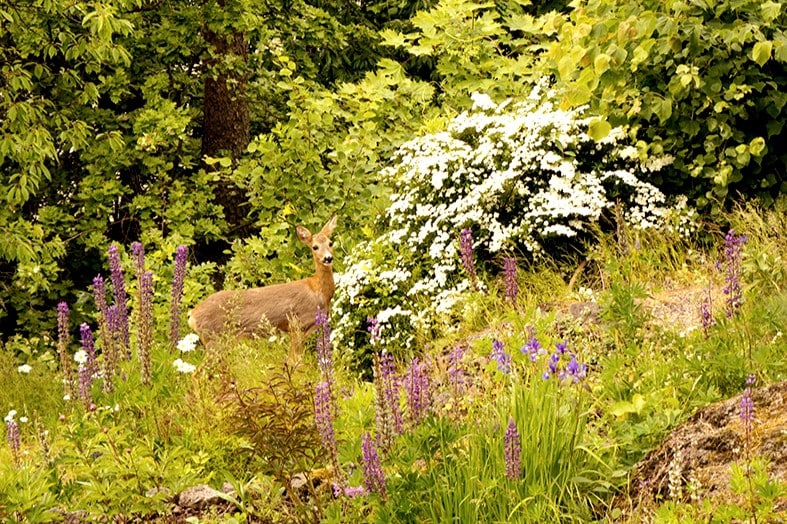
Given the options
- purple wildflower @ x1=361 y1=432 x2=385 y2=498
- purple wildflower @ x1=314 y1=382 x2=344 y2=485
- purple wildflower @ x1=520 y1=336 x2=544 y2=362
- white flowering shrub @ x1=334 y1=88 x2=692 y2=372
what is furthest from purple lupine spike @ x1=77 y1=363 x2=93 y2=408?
white flowering shrub @ x1=334 y1=88 x2=692 y2=372

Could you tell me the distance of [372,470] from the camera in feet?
13.0

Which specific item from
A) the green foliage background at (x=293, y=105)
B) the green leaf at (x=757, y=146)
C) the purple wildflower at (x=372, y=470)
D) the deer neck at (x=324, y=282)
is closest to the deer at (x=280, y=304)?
the deer neck at (x=324, y=282)

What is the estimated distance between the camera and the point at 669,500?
3980mm

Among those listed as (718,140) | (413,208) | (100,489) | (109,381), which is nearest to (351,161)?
(413,208)

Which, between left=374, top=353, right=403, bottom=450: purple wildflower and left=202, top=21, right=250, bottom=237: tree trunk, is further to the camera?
left=202, top=21, right=250, bottom=237: tree trunk

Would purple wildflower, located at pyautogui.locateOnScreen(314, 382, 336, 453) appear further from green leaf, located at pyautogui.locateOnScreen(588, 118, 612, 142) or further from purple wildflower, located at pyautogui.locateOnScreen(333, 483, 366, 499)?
green leaf, located at pyautogui.locateOnScreen(588, 118, 612, 142)

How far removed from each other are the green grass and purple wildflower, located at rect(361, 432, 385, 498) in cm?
5

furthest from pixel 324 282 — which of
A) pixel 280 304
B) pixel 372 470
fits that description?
pixel 372 470

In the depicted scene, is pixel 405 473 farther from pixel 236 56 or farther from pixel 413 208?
pixel 236 56

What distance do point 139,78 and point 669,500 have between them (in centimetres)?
1123

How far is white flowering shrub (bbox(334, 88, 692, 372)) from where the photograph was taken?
8.32 m

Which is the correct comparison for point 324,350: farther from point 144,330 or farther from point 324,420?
point 144,330

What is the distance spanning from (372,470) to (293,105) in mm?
7541

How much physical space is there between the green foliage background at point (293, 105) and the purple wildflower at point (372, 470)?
4.39 metres
